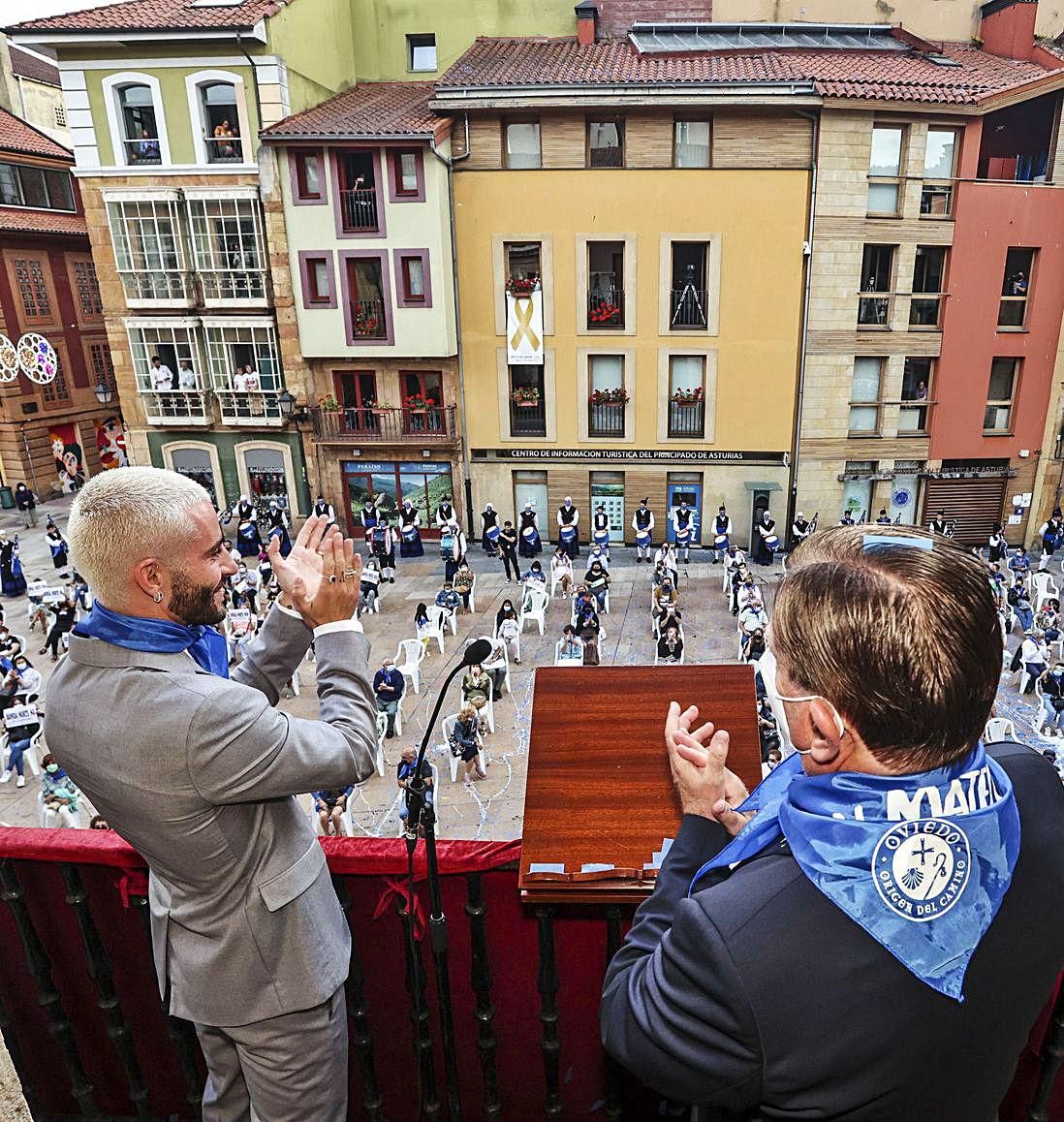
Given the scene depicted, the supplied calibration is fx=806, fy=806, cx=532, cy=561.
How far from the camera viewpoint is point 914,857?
127 centimetres

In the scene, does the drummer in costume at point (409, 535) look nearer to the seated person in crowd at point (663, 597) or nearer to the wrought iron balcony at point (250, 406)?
the wrought iron balcony at point (250, 406)

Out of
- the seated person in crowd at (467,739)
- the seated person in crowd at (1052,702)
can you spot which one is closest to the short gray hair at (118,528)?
the seated person in crowd at (467,739)

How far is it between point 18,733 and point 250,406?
13.5 metres

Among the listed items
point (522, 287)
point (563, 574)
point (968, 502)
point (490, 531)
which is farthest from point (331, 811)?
point (968, 502)

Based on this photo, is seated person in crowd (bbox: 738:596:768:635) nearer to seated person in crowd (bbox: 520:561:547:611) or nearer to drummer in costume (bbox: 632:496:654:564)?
seated person in crowd (bbox: 520:561:547:611)

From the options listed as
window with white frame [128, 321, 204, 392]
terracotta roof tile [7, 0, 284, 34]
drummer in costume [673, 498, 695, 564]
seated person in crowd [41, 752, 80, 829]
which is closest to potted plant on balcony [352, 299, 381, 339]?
window with white frame [128, 321, 204, 392]

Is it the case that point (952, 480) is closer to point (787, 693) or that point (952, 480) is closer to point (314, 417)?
point (314, 417)

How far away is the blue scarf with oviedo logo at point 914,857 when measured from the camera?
1260 millimetres

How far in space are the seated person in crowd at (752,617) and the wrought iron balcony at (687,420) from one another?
7804 millimetres

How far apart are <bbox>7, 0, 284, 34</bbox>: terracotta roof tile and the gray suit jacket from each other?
2284 centimetres

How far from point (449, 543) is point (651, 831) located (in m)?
17.1

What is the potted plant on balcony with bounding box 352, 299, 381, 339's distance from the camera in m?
21.6

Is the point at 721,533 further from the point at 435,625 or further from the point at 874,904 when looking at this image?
the point at 874,904

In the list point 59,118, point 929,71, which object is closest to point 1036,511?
point 929,71
